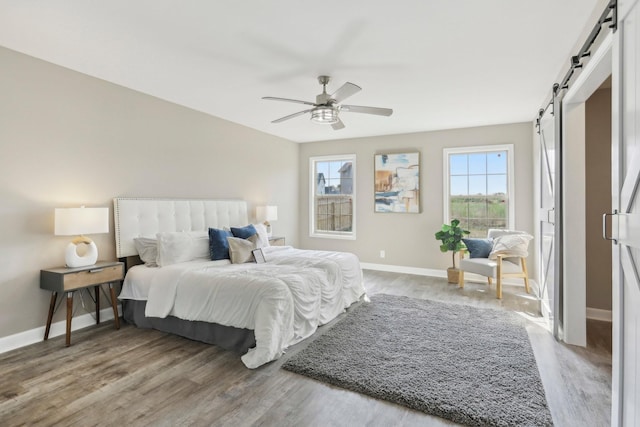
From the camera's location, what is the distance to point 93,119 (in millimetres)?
3691

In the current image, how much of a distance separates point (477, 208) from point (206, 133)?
463 cm

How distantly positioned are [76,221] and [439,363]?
3.44 metres

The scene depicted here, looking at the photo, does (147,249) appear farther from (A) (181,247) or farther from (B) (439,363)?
(B) (439,363)

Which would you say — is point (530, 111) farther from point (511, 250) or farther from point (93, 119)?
point (93, 119)

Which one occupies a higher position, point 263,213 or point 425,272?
point 263,213

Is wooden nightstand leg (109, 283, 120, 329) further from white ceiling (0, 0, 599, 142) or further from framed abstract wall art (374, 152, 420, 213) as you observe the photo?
framed abstract wall art (374, 152, 420, 213)

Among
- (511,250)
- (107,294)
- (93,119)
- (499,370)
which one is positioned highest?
(93,119)

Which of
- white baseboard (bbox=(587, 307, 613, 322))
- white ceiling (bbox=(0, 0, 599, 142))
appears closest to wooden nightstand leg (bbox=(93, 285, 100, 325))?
white ceiling (bbox=(0, 0, 599, 142))

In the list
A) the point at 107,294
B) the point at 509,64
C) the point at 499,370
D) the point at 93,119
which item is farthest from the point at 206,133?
the point at 499,370

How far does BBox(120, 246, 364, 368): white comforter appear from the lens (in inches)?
111

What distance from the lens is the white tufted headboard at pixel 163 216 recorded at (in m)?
3.85

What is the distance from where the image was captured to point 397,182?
21.1 feet

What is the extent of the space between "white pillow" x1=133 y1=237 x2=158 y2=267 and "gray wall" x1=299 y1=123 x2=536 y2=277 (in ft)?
12.6

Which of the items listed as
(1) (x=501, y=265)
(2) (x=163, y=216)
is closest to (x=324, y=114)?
(2) (x=163, y=216)
